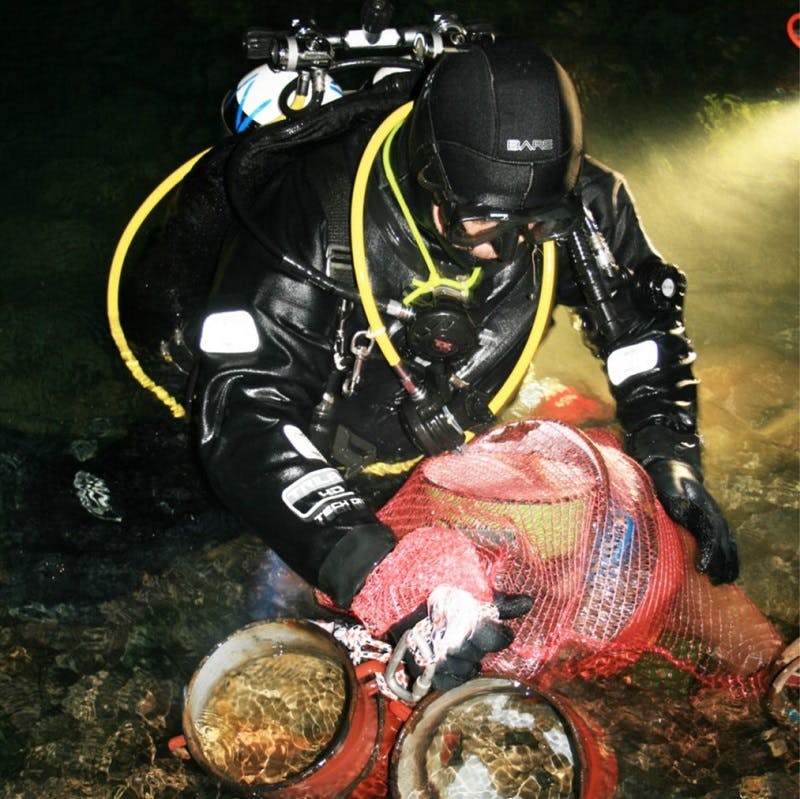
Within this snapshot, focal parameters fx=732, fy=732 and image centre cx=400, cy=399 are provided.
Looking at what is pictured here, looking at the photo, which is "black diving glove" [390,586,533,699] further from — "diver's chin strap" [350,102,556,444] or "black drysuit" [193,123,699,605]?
"diver's chin strap" [350,102,556,444]

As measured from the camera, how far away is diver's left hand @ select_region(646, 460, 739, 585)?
271 cm

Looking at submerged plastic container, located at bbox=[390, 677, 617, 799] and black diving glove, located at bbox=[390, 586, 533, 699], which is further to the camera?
submerged plastic container, located at bbox=[390, 677, 617, 799]

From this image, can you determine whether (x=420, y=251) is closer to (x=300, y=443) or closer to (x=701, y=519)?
(x=300, y=443)

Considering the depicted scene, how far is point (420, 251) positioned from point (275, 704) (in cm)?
178

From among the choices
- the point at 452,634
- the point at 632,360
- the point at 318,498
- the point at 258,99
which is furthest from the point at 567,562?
the point at 258,99

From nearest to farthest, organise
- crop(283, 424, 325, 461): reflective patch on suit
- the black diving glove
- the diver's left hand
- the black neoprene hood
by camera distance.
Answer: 1. the black diving glove
2. the black neoprene hood
3. crop(283, 424, 325, 461): reflective patch on suit
4. the diver's left hand

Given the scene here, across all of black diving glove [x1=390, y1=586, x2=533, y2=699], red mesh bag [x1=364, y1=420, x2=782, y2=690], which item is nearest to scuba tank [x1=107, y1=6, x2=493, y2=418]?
red mesh bag [x1=364, y1=420, x2=782, y2=690]

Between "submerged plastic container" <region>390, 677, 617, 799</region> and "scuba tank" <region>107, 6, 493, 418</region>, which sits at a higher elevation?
"scuba tank" <region>107, 6, 493, 418</region>

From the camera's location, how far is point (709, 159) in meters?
7.36

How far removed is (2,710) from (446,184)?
9.46 ft

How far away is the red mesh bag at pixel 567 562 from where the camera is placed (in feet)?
7.51

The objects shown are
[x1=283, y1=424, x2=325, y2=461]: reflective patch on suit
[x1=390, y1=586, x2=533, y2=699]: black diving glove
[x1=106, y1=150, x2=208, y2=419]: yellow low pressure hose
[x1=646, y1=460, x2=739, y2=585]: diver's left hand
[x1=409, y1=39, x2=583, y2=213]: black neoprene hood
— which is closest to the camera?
[x1=390, y1=586, x2=533, y2=699]: black diving glove

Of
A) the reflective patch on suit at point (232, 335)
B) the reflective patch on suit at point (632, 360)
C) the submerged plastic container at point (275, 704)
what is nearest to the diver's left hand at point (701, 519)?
the reflective patch on suit at point (632, 360)

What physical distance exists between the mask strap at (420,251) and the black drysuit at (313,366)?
1.1 inches
